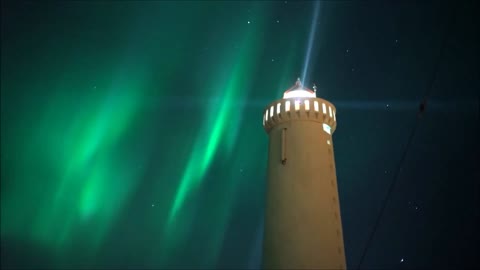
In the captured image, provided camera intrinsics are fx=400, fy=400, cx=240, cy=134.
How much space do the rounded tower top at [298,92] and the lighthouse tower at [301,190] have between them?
0.59 meters

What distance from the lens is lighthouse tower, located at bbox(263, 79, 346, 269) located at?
19688mm

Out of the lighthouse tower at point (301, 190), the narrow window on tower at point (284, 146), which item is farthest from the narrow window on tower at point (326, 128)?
the narrow window on tower at point (284, 146)

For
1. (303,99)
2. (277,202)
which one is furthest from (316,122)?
(277,202)

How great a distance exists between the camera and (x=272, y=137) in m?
24.1

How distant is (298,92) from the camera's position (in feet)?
83.9

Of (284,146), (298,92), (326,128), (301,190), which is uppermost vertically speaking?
(298,92)

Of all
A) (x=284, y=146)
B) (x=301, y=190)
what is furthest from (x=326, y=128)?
(x=301, y=190)

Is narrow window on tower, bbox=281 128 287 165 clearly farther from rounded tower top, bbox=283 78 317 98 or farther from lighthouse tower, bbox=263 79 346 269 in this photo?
rounded tower top, bbox=283 78 317 98

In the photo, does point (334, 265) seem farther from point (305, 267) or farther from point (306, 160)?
point (306, 160)

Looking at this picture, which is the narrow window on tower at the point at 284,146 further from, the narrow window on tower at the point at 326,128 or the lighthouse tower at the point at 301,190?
the narrow window on tower at the point at 326,128

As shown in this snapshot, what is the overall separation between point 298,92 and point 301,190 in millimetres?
7247

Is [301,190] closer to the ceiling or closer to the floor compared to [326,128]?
closer to the floor

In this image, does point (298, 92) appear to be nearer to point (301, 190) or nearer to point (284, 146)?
point (284, 146)

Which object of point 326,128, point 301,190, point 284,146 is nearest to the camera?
point 301,190
